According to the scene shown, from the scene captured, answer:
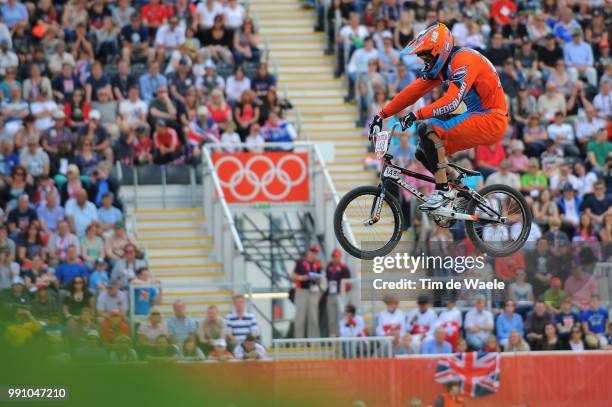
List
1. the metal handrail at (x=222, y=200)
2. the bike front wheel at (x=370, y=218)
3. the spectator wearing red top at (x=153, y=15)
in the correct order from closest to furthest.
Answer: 1. the bike front wheel at (x=370, y=218)
2. the metal handrail at (x=222, y=200)
3. the spectator wearing red top at (x=153, y=15)

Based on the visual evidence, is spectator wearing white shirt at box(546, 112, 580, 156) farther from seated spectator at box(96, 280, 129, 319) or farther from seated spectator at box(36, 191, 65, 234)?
seated spectator at box(36, 191, 65, 234)

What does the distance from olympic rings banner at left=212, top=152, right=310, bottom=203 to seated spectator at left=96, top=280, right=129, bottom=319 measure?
12.0 ft

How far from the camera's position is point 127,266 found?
878 inches

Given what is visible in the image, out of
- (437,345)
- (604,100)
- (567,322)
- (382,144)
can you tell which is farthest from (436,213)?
(604,100)

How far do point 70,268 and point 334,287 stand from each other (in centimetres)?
421

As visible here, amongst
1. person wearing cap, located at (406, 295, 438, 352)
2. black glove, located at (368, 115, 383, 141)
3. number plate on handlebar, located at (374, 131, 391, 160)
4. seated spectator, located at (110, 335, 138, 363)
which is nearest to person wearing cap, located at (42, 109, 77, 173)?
seated spectator, located at (110, 335, 138, 363)

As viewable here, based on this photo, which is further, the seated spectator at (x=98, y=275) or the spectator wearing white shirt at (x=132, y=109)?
the spectator wearing white shirt at (x=132, y=109)

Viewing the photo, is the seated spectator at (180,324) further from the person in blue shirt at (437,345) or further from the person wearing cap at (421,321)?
the person in blue shirt at (437,345)

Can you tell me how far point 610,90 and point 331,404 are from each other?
1131 centimetres

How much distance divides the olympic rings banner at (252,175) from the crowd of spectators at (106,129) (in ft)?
1.17

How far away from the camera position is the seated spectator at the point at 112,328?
62.0 ft

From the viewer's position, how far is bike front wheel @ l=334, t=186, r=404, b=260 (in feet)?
51.4

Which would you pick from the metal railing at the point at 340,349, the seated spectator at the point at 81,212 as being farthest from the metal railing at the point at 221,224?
the metal railing at the point at 340,349

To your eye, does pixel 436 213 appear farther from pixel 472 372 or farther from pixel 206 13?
pixel 206 13
